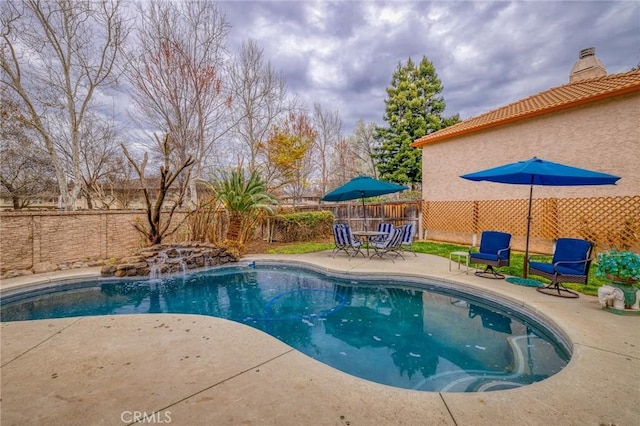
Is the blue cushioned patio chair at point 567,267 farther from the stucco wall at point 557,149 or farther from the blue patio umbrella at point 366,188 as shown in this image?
the stucco wall at point 557,149

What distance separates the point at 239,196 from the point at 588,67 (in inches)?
555

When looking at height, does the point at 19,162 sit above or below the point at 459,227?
above

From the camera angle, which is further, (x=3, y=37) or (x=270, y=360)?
(x=3, y=37)

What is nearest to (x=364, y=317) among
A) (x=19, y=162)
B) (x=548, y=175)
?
(x=548, y=175)

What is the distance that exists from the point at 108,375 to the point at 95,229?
719 cm

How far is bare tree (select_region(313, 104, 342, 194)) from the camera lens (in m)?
22.8

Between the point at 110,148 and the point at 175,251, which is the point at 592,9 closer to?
the point at 175,251

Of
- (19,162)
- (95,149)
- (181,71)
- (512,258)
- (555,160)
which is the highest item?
(181,71)

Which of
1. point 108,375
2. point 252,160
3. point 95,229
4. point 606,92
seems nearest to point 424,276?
point 108,375

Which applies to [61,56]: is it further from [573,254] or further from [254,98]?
[573,254]

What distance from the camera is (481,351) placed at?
3248 millimetres

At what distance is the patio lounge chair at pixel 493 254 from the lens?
539 centimetres

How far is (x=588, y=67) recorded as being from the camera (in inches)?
401

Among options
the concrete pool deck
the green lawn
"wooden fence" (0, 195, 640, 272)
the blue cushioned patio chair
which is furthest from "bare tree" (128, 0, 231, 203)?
Result: the blue cushioned patio chair
